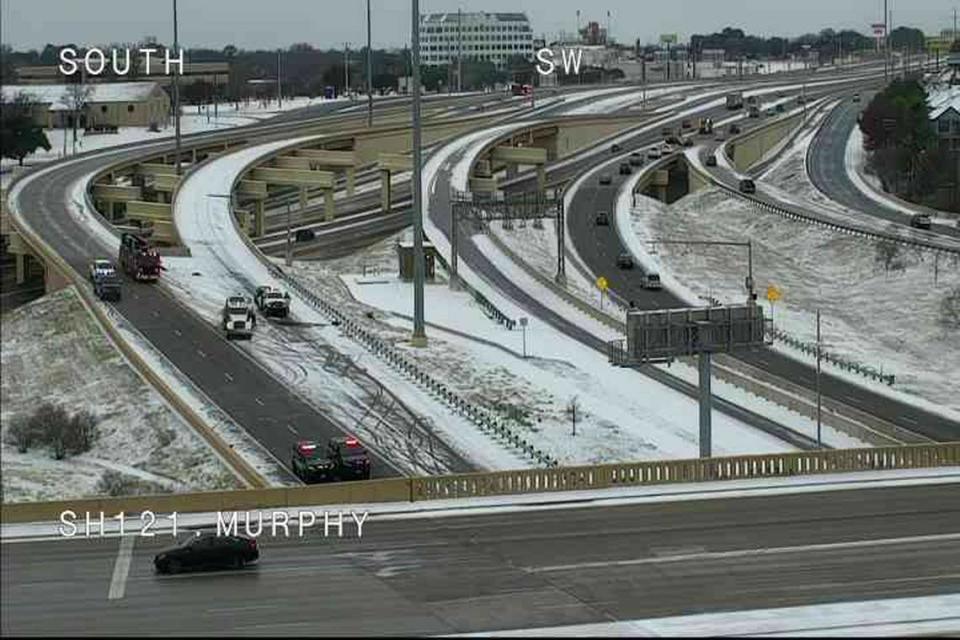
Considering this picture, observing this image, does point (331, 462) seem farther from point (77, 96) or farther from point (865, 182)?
point (865, 182)

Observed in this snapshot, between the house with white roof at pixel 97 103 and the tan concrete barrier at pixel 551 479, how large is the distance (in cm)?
514

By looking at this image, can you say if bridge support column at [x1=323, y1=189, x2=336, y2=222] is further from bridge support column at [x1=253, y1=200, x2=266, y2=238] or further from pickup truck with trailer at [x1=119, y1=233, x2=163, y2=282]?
pickup truck with trailer at [x1=119, y1=233, x2=163, y2=282]

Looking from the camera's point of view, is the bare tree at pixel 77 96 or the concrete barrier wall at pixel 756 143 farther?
the concrete barrier wall at pixel 756 143

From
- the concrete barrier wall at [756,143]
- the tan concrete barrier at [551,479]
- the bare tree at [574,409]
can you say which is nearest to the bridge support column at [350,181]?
the concrete barrier wall at [756,143]

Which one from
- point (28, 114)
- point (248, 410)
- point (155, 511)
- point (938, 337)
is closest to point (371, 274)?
point (938, 337)

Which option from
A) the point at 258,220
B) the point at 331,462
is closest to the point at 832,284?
the point at 258,220

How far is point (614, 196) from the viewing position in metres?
78.5

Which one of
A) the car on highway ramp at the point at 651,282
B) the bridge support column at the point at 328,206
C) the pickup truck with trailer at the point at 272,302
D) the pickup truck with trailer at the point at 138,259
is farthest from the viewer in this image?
the bridge support column at the point at 328,206

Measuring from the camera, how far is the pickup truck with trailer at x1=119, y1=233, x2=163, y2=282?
3397cm

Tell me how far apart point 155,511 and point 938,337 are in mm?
38151

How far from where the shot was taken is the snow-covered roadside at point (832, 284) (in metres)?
47.1

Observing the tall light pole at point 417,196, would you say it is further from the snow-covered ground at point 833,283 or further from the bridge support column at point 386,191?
the bridge support column at point 386,191

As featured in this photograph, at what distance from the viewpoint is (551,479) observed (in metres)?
23.5

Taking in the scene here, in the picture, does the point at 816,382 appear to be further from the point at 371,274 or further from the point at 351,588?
the point at 351,588
